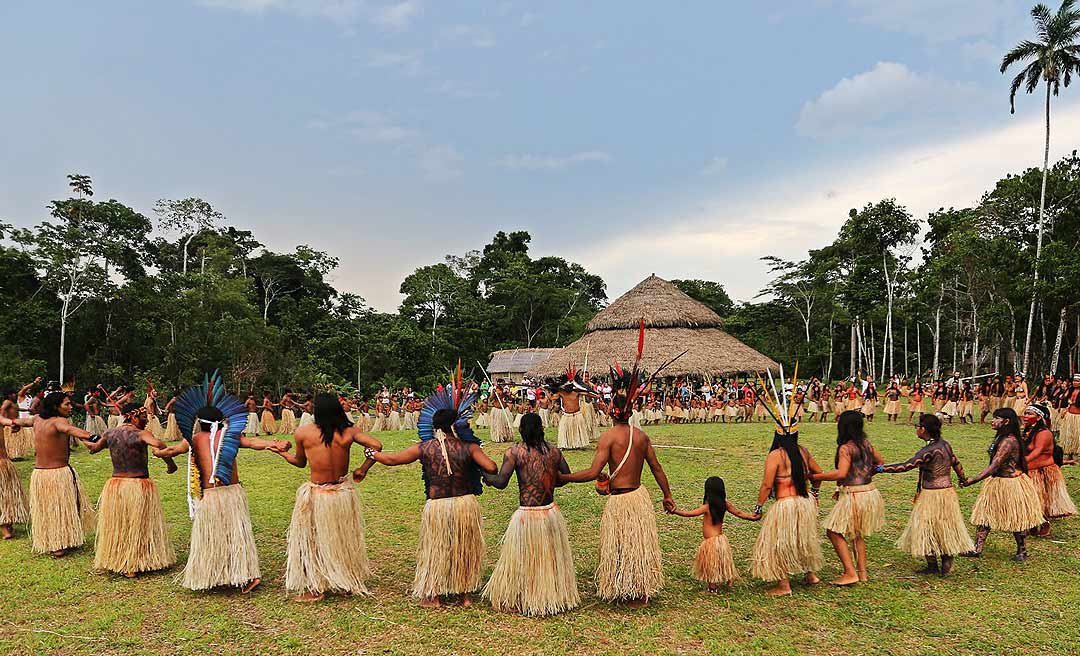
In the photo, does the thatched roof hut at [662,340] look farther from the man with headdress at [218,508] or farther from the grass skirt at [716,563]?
the man with headdress at [218,508]

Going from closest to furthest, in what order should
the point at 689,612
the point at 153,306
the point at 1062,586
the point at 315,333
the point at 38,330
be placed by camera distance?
the point at 689,612, the point at 1062,586, the point at 38,330, the point at 153,306, the point at 315,333

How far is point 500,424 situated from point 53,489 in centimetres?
1056

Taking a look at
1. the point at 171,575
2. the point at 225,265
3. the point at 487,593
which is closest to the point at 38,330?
the point at 225,265

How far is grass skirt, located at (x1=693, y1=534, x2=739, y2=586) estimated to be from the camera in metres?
4.98

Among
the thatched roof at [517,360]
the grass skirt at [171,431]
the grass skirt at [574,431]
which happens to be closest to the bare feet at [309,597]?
the grass skirt at [574,431]

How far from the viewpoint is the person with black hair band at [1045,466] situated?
632 cm

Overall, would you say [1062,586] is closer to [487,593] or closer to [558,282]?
[487,593]

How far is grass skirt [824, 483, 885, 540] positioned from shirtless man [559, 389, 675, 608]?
1.43 m

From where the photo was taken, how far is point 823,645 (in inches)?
162

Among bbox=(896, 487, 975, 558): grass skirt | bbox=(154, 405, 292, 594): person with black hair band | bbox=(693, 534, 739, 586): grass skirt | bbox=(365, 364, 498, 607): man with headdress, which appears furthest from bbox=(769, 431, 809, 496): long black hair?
bbox=(154, 405, 292, 594): person with black hair band

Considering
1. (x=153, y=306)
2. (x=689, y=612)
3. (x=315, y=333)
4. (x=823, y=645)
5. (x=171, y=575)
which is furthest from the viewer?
(x=315, y=333)

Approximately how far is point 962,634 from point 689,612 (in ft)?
5.55

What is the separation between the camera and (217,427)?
5.15 m

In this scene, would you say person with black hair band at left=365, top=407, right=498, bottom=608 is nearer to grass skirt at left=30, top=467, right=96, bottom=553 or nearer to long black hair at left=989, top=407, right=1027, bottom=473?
grass skirt at left=30, top=467, right=96, bottom=553
